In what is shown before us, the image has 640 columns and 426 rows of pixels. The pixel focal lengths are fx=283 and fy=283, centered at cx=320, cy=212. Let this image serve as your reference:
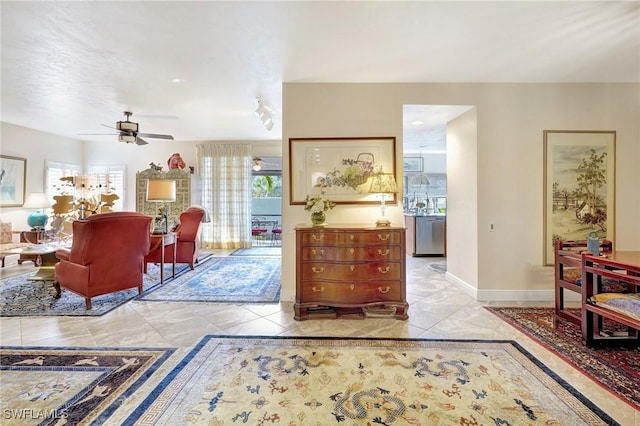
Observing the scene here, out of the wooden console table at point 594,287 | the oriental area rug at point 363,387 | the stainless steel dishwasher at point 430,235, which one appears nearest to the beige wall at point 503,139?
the wooden console table at point 594,287

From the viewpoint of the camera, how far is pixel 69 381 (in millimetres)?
1932

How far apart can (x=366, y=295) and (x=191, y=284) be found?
8.76 ft

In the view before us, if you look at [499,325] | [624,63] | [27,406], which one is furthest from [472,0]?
[27,406]

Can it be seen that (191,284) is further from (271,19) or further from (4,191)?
(4,191)

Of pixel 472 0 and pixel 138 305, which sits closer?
pixel 472 0

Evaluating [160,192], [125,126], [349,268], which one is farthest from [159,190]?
[349,268]

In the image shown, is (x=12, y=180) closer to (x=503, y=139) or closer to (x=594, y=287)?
(x=503, y=139)

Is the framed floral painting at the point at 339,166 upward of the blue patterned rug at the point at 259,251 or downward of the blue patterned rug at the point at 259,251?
upward

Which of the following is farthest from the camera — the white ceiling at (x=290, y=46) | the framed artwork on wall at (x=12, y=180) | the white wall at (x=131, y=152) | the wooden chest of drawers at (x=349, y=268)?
the white wall at (x=131, y=152)

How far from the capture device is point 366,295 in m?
2.95

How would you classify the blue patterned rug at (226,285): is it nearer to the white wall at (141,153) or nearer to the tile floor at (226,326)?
the tile floor at (226,326)

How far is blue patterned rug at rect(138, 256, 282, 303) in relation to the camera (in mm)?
3582

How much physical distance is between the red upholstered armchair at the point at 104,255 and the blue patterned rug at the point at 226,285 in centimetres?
42

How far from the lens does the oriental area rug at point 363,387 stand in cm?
161
